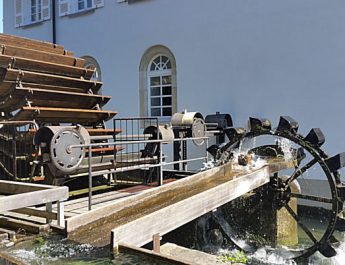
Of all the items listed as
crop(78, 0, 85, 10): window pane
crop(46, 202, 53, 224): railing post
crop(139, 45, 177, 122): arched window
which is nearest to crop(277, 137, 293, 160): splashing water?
crop(139, 45, 177, 122): arched window

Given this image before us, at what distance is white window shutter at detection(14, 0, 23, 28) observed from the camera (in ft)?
44.4

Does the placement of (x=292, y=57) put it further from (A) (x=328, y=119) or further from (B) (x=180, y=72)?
(B) (x=180, y=72)

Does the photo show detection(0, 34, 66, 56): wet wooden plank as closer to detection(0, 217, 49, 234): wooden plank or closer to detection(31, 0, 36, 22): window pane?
detection(0, 217, 49, 234): wooden plank

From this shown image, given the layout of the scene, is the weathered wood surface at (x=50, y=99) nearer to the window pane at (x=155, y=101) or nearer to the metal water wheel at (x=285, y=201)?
the metal water wheel at (x=285, y=201)

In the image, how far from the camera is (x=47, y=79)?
7090 mm

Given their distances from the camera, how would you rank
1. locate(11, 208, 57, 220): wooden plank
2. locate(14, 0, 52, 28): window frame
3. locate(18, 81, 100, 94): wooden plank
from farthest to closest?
locate(14, 0, 52, 28): window frame, locate(18, 81, 100, 94): wooden plank, locate(11, 208, 57, 220): wooden plank

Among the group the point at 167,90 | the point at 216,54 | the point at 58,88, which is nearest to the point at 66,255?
the point at 58,88

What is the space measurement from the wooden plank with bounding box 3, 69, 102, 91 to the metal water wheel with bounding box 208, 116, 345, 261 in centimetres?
284

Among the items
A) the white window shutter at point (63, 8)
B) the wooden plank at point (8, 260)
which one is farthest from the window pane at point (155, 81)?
the wooden plank at point (8, 260)

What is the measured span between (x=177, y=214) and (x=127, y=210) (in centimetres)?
50

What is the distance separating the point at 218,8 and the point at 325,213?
4979 millimetres

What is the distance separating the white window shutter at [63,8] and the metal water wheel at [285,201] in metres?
7.08

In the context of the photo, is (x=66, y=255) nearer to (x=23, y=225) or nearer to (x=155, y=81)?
(x=23, y=225)

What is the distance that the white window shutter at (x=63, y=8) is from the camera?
39.7ft
